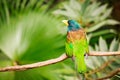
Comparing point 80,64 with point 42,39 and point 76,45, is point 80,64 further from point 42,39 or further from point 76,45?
point 42,39

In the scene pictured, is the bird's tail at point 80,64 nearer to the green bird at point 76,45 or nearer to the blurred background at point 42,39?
the green bird at point 76,45

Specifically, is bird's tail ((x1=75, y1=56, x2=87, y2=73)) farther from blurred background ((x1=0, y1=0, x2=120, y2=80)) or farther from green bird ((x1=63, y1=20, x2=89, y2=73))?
blurred background ((x1=0, y1=0, x2=120, y2=80))

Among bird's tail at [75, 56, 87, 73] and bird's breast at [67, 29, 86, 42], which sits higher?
bird's breast at [67, 29, 86, 42]

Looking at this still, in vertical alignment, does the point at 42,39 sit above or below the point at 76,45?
below

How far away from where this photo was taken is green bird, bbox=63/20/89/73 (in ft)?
3.69

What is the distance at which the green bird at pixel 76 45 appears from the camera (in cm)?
112

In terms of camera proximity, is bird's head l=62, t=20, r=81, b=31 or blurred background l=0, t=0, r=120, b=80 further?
blurred background l=0, t=0, r=120, b=80

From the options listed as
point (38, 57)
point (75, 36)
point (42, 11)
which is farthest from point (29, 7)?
point (75, 36)

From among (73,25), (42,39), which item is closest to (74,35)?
(73,25)

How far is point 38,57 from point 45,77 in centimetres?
13

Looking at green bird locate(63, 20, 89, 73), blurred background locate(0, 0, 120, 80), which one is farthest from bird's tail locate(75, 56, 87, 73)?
blurred background locate(0, 0, 120, 80)

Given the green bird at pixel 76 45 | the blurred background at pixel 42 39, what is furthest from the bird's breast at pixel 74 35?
the blurred background at pixel 42 39

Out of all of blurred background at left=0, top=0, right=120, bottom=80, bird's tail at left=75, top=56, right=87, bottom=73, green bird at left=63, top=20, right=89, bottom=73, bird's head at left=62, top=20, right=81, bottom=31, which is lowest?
blurred background at left=0, top=0, right=120, bottom=80

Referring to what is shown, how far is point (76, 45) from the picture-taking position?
114 centimetres
